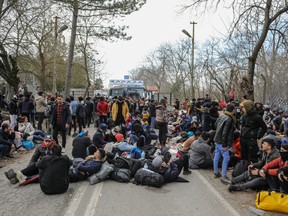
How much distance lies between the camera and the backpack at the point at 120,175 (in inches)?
305

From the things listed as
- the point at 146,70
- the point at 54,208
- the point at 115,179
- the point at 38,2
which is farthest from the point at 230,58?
the point at 146,70

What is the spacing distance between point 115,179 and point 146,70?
6310 cm

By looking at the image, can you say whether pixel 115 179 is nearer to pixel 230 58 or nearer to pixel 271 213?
pixel 271 213

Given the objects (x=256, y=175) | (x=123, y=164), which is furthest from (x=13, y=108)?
(x=256, y=175)

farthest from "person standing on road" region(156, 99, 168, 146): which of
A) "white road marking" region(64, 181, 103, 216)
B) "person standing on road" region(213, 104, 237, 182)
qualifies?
"white road marking" region(64, 181, 103, 216)

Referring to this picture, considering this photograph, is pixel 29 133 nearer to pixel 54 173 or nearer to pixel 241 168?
pixel 54 173

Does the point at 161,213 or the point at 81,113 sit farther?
Answer: the point at 81,113

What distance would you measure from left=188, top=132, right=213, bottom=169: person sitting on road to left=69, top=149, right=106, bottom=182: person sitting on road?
2754 mm

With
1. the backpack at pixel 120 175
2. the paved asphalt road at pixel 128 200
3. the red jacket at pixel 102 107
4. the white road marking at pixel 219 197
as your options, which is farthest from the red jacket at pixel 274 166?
the red jacket at pixel 102 107

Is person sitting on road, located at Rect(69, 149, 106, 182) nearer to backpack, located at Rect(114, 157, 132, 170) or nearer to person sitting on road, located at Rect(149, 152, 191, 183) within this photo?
backpack, located at Rect(114, 157, 132, 170)

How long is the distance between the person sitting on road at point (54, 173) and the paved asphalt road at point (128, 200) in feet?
0.53

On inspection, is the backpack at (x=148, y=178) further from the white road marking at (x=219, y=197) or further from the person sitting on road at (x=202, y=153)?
the person sitting on road at (x=202, y=153)

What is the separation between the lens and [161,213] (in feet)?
18.8

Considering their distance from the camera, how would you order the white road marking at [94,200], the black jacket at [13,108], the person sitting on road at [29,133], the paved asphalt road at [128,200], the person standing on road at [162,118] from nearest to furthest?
the white road marking at [94,200] → the paved asphalt road at [128,200] → the person standing on road at [162,118] → the person sitting on road at [29,133] → the black jacket at [13,108]
